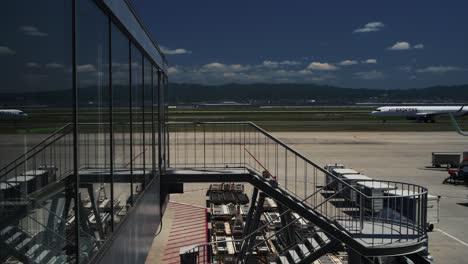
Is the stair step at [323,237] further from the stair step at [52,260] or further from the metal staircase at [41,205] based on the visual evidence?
the stair step at [52,260]

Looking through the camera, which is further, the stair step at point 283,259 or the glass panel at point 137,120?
the stair step at point 283,259

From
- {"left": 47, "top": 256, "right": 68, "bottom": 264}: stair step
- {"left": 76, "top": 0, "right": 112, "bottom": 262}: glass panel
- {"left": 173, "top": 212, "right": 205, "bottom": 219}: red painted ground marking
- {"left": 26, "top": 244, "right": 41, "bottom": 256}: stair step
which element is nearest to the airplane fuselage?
{"left": 173, "top": 212, "right": 205, "bottom": 219}: red painted ground marking

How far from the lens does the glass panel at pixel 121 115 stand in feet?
22.9

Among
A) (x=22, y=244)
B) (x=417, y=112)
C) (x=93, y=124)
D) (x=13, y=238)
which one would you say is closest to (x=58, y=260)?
(x=22, y=244)

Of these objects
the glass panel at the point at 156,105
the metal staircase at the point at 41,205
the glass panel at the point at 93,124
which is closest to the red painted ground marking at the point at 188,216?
the glass panel at the point at 156,105

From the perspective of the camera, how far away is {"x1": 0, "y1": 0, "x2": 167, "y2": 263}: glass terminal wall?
323 centimetres

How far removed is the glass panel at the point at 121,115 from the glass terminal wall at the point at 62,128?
0.05 ft

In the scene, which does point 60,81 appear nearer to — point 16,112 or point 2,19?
point 16,112

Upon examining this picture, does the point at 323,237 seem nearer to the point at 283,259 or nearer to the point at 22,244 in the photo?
the point at 283,259

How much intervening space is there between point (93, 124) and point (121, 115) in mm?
1910

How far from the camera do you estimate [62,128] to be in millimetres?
4438

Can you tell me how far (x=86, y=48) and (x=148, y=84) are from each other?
684cm

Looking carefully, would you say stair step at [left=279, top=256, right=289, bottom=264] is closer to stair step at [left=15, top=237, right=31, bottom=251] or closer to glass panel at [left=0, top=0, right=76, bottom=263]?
glass panel at [left=0, top=0, right=76, bottom=263]

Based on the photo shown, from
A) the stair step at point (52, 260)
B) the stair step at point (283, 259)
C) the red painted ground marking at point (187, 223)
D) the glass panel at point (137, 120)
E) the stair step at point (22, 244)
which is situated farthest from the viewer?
the red painted ground marking at point (187, 223)
